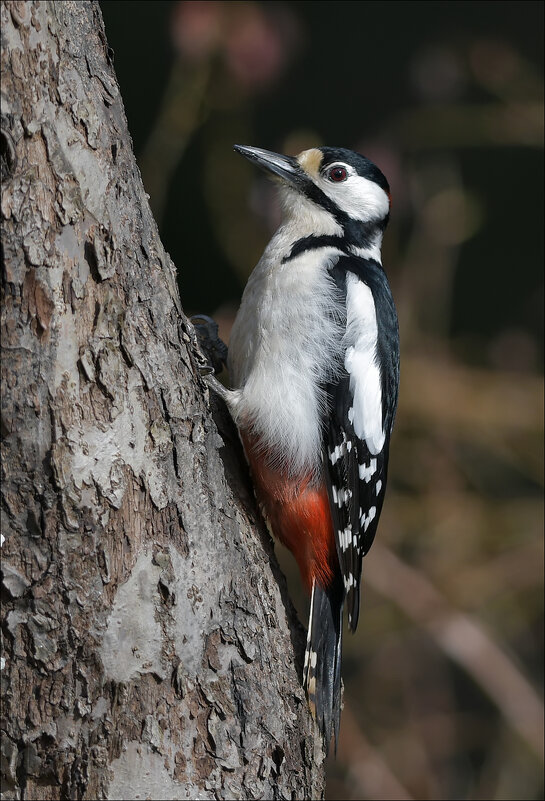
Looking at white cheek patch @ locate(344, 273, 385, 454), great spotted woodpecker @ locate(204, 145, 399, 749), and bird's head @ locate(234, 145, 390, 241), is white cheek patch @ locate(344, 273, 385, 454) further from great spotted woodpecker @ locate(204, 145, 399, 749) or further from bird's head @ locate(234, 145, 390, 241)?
bird's head @ locate(234, 145, 390, 241)

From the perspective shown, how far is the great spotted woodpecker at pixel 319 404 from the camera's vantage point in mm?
2291

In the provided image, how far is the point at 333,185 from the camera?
270 centimetres

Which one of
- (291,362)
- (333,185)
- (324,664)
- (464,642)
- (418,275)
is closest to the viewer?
(324,664)

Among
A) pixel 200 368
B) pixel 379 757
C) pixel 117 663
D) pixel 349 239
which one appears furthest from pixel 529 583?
pixel 117 663

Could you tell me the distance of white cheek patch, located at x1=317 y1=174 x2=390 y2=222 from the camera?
270 cm

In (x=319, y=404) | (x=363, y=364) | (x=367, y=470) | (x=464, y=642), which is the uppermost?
(x=363, y=364)

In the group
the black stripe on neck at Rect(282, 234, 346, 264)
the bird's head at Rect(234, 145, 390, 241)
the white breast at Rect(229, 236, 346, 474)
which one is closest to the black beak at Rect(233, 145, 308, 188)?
the bird's head at Rect(234, 145, 390, 241)

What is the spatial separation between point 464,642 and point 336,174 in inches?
98.7

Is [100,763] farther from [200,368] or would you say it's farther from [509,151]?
[509,151]

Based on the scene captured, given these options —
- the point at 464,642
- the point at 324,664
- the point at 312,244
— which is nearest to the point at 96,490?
the point at 324,664

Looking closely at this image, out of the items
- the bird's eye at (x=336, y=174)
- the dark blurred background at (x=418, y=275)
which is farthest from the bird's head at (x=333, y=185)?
the dark blurred background at (x=418, y=275)

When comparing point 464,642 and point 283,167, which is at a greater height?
point 283,167

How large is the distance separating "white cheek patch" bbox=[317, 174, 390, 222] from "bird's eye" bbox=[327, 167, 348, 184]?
0.01m

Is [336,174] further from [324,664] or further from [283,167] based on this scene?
[324,664]
